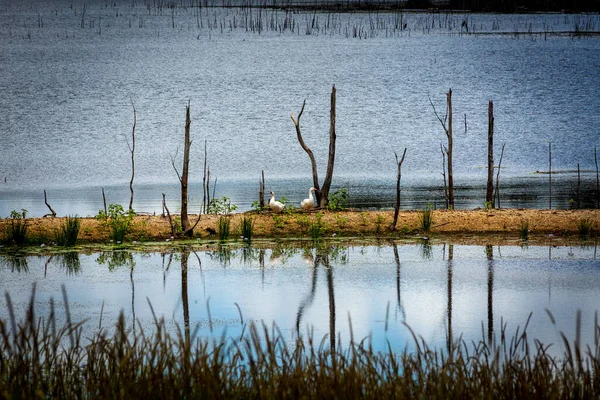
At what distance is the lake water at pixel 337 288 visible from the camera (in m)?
10.5

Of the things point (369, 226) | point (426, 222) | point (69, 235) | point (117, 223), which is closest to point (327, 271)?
point (369, 226)

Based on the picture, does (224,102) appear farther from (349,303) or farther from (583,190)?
(349,303)

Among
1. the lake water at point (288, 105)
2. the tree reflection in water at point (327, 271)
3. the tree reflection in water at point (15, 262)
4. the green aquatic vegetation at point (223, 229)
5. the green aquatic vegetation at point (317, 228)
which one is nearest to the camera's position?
the tree reflection in water at point (327, 271)

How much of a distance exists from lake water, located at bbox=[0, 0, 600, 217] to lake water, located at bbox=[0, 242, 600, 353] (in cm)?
764

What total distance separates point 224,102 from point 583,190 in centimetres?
2780

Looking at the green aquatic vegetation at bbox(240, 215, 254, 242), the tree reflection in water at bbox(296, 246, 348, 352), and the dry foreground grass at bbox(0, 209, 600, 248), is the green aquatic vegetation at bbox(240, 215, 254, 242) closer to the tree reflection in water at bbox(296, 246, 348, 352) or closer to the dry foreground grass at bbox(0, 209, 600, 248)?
the dry foreground grass at bbox(0, 209, 600, 248)

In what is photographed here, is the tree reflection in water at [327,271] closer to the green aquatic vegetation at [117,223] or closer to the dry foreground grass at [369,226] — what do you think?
the dry foreground grass at [369,226]

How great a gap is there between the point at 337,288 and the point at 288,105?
37.1 m

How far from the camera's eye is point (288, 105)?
49.2 metres

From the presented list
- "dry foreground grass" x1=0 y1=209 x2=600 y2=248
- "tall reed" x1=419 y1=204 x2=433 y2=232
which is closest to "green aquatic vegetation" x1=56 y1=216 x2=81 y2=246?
"dry foreground grass" x1=0 y1=209 x2=600 y2=248

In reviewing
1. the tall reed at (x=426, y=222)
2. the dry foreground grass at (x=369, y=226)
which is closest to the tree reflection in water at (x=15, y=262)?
the dry foreground grass at (x=369, y=226)

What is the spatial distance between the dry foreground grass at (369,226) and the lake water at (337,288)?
113 cm

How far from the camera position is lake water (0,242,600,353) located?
1049cm

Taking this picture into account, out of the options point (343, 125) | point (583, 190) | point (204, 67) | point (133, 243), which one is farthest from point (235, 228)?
point (204, 67)
